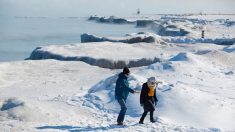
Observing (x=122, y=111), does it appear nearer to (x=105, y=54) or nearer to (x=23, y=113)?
(x=23, y=113)

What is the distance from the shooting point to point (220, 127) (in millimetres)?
10852

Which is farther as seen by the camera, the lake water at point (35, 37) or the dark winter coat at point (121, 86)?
the lake water at point (35, 37)

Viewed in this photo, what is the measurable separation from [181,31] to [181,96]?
152 ft

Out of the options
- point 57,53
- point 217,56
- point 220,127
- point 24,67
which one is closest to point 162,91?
point 220,127

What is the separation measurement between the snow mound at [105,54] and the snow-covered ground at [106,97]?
0.99 m

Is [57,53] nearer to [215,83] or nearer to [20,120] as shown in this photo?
[215,83]

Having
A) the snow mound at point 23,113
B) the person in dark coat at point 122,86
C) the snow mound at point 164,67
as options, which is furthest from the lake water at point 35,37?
the person in dark coat at point 122,86

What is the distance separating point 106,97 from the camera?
13.3m

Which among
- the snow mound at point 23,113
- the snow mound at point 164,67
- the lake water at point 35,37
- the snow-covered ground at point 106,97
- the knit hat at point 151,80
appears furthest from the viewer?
the lake water at point 35,37

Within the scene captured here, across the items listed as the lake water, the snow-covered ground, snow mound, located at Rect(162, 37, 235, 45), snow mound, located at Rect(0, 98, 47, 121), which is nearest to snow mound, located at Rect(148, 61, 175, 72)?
the snow-covered ground

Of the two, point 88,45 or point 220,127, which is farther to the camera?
point 88,45

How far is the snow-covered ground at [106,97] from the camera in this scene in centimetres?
1078

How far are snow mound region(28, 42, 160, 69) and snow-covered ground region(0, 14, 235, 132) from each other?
0.99m

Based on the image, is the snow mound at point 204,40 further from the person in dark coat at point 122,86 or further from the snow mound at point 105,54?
the person in dark coat at point 122,86
